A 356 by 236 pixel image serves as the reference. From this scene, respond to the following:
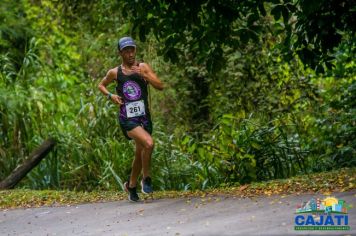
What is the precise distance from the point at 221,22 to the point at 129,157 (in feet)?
12.0

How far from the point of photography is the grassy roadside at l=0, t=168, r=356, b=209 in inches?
307

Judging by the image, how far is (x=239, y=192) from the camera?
8.28 meters

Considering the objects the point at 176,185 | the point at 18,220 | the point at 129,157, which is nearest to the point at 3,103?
the point at 129,157

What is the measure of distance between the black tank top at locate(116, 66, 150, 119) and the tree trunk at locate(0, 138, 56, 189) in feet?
12.1

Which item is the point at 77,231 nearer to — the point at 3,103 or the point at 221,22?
the point at 221,22

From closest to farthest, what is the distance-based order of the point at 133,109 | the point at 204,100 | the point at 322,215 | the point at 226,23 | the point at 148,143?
the point at 322,215, the point at 148,143, the point at 133,109, the point at 226,23, the point at 204,100

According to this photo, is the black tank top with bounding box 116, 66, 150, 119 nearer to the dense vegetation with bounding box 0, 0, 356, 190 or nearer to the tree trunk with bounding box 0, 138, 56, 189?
the dense vegetation with bounding box 0, 0, 356, 190

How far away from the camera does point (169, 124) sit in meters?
16.2

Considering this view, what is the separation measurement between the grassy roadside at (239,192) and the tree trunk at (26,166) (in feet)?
1.86

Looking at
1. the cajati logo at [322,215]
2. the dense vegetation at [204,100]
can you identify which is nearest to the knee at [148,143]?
the dense vegetation at [204,100]

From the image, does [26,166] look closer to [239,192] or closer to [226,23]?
[239,192]

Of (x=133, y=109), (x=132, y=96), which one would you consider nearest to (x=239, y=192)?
(x=133, y=109)

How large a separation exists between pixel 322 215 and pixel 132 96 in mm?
3081

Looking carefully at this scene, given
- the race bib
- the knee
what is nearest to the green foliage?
the race bib
